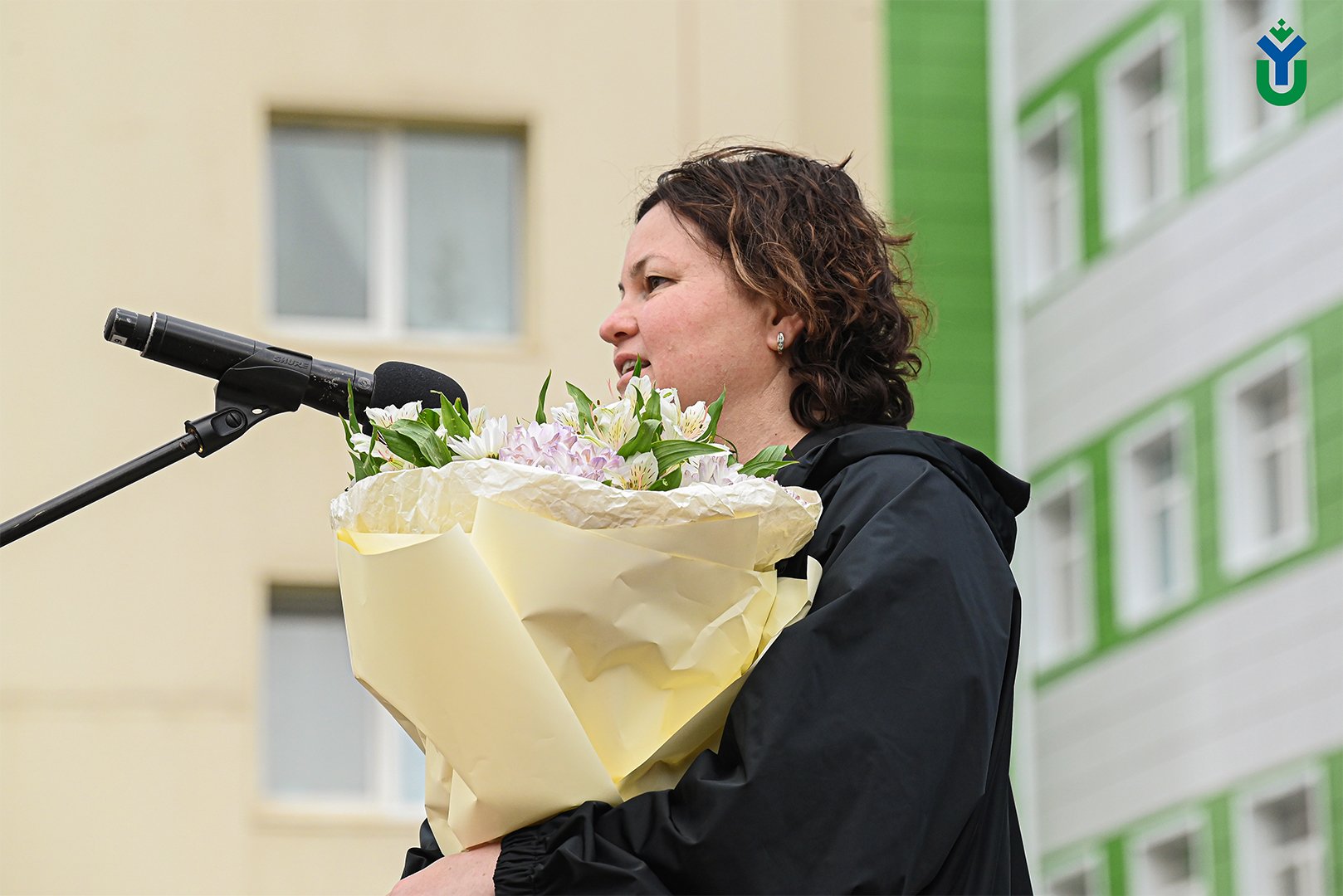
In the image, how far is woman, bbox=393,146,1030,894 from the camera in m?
3.14

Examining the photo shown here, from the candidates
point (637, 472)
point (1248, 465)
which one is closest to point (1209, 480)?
point (1248, 465)

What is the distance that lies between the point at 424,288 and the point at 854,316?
9360 millimetres

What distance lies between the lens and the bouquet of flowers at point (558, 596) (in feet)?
10.3

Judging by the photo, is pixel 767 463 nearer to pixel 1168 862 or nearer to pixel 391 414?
pixel 391 414

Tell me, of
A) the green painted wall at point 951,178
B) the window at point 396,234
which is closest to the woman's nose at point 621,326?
the window at point 396,234

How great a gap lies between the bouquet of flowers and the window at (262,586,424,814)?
9.15m

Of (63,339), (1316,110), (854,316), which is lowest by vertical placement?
(854,316)

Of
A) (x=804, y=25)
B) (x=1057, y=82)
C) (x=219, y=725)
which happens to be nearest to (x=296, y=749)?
(x=219, y=725)

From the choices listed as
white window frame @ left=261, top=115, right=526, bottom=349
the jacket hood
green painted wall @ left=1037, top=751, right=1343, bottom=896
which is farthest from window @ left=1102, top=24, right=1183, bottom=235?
the jacket hood

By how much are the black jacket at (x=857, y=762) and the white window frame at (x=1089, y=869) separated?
48.3 ft

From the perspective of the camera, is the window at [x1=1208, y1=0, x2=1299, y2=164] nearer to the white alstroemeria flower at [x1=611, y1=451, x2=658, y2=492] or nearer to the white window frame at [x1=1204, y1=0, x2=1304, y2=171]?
the white window frame at [x1=1204, y1=0, x2=1304, y2=171]

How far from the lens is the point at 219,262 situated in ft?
41.9

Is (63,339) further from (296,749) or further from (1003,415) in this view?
(1003,415)

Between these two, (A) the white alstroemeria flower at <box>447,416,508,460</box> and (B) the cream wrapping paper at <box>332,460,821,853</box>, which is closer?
(B) the cream wrapping paper at <box>332,460,821,853</box>
